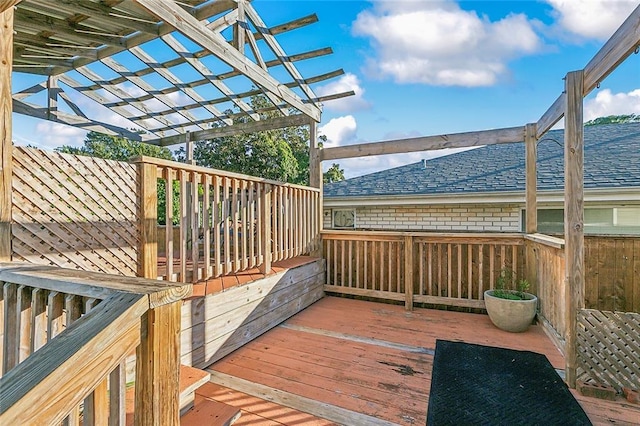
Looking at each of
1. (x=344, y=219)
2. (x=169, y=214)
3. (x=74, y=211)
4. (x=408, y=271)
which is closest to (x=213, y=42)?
(x=169, y=214)

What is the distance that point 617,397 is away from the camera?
2.28 meters

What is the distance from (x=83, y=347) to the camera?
733 millimetres

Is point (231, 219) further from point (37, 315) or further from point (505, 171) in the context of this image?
point (505, 171)

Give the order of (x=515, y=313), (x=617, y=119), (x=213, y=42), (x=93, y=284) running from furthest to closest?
(x=617, y=119) → (x=515, y=313) → (x=213, y=42) → (x=93, y=284)

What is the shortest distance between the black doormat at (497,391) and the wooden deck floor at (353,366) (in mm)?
107

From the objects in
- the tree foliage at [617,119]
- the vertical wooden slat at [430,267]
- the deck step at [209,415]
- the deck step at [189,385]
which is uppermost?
the tree foliage at [617,119]

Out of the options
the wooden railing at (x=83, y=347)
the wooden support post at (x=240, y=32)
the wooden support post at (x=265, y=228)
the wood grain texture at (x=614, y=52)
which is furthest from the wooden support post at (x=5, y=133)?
the wood grain texture at (x=614, y=52)

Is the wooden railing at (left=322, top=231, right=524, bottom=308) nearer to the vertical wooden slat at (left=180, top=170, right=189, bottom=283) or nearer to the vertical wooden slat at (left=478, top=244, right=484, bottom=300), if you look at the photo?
the vertical wooden slat at (left=478, top=244, right=484, bottom=300)

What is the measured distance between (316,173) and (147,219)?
Answer: 10.7 ft

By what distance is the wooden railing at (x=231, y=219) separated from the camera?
2.34m

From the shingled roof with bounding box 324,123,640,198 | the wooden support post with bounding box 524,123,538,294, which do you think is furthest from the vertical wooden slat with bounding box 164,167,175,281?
the shingled roof with bounding box 324,123,640,198

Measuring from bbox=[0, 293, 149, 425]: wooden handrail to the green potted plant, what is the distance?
13.0 ft

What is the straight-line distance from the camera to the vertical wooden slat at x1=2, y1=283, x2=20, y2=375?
1.28 m

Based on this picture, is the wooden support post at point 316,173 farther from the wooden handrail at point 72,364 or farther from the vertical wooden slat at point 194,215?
the wooden handrail at point 72,364
